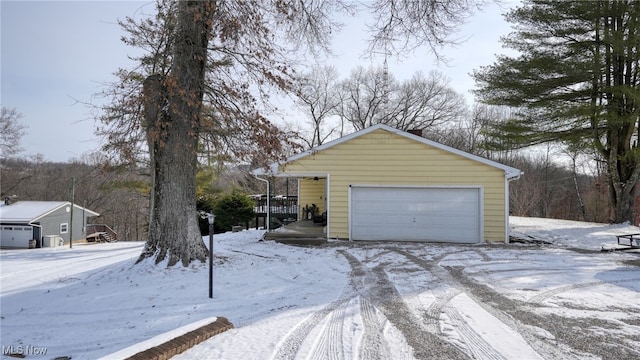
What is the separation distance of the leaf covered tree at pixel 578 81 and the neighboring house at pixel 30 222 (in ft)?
97.0

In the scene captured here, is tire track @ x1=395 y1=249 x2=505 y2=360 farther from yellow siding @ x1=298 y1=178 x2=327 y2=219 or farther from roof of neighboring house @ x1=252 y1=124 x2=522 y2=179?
yellow siding @ x1=298 y1=178 x2=327 y2=219

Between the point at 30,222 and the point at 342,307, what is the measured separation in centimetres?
2878

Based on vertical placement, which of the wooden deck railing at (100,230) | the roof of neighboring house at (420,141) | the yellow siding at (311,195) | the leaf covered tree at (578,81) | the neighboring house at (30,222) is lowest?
the wooden deck railing at (100,230)

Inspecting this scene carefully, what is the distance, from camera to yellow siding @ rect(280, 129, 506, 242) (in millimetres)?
12109

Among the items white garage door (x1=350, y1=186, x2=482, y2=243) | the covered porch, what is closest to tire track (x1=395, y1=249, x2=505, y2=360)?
white garage door (x1=350, y1=186, x2=482, y2=243)

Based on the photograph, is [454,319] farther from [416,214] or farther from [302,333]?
[416,214]

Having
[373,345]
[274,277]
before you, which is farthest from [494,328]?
[274,277]

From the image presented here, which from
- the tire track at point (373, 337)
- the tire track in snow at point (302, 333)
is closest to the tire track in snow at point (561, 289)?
the tire track at point (373, 337)

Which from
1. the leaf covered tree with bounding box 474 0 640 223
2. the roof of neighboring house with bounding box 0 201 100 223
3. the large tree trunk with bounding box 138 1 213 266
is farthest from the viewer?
the roof of neighboring house with bounding box 0 201 100 223

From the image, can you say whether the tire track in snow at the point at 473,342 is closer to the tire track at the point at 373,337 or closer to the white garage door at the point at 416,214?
the tire track at the point at 373,337

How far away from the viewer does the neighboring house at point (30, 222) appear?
85.7 feet

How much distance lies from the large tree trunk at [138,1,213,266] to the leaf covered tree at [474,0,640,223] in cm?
1359

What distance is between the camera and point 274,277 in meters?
6.89

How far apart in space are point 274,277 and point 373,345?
3554 mm
